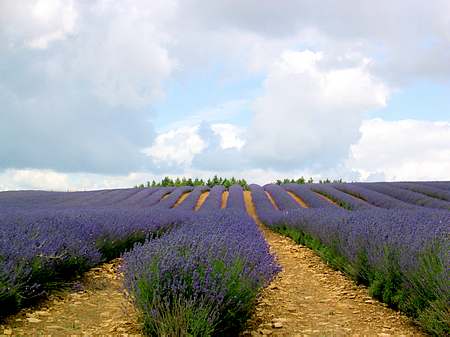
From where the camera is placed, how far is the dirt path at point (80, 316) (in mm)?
3949

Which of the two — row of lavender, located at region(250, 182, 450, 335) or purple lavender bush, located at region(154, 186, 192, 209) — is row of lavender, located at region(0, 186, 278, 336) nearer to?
row of lavender, located at region(250, 182, 450, 335)

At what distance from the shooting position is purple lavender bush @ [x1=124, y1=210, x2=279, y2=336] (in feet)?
11.0

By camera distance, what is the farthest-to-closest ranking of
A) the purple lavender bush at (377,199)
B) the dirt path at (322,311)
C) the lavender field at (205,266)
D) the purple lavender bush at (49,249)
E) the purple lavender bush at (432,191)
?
the purple lavender bush at (432,191) → the purple lavender bush at (377,199) → the purple lavender bush at (49,249) → the dirt path at (322,311) → the lavender field at (205,266)

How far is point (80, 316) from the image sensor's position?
4.43 m

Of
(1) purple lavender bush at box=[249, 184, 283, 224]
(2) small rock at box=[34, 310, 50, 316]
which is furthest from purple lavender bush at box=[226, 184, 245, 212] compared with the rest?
(2) small rock at box=[34, 310, 50, 316]

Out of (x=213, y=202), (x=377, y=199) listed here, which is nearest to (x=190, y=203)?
(x=213, y=202)

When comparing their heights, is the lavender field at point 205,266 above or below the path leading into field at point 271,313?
above

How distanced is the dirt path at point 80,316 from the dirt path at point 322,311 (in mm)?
1088

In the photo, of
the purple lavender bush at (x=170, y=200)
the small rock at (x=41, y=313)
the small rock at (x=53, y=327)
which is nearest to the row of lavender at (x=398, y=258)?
the small rock at (x=53, y=327)

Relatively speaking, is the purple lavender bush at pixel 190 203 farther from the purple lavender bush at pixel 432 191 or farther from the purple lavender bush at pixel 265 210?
the purple lavender bush at pixel 432 191

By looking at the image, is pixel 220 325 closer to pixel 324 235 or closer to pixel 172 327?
pixel 172 327

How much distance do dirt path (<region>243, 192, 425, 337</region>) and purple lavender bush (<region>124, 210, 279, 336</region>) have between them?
0.40 m

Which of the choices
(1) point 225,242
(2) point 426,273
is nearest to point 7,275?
(1) point 225,242

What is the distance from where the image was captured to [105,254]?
718cm
